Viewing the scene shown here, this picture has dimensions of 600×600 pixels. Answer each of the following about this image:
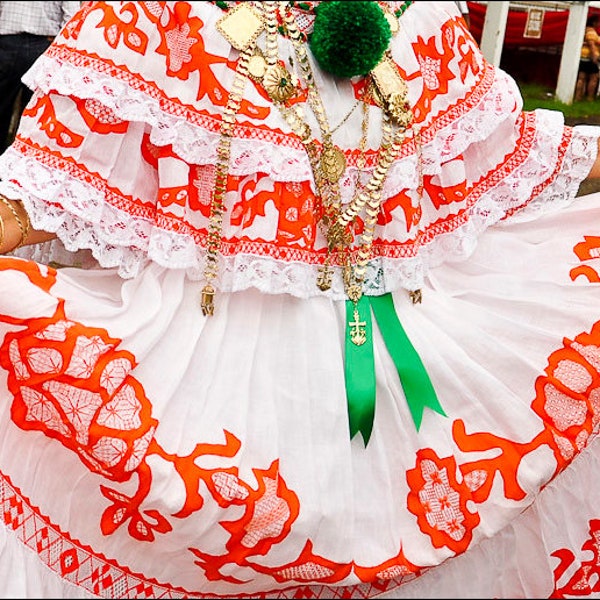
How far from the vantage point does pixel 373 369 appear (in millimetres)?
1385

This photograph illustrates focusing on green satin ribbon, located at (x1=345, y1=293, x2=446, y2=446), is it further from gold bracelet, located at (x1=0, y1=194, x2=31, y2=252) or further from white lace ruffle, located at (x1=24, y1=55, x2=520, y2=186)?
gold bracelet, located at (x1=0, y1=194, x2=31, y2=252)

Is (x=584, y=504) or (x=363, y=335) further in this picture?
(x=584, y=504)

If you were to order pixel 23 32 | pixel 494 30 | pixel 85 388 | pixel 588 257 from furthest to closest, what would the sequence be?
1. pixel 494 30
2. pixel 23 32
3. pixel 588 257
4. pixel 85 388

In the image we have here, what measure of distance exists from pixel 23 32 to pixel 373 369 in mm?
2669

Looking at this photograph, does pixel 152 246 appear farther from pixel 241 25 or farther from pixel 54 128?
pixel 241 25

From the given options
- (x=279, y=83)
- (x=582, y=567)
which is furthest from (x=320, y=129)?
(x=582, y=567)

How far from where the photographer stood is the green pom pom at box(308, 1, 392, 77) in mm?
1318

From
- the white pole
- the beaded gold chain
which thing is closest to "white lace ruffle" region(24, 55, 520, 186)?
the beaded gold chain

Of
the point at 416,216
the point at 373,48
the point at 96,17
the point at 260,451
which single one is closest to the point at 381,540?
the point at 260,451

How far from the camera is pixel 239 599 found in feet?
4.65

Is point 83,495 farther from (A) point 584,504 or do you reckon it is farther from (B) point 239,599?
(A) point 584,504

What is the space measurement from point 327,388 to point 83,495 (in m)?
0.37

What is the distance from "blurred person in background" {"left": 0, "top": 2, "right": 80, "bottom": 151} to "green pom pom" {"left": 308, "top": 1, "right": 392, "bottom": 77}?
244cm

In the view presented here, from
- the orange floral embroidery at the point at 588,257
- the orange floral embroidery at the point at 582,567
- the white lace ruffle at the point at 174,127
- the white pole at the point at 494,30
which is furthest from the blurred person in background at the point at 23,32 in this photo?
the orange floral embroidery at the point at 582,567
